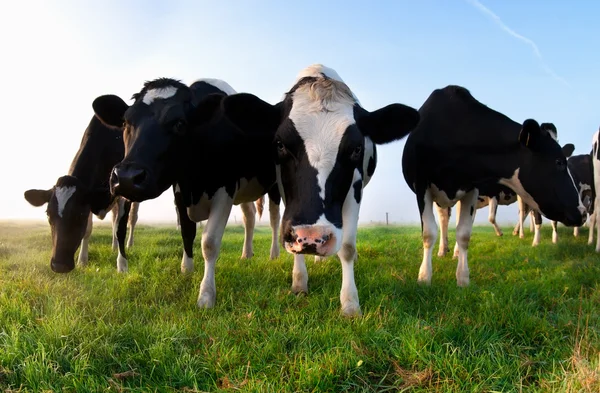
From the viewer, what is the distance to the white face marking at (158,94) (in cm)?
512

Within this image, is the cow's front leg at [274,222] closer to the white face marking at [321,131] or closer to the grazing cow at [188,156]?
the grazing cow at [188,156]

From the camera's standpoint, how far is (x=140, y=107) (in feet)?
16.6

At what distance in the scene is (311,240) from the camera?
3.66m

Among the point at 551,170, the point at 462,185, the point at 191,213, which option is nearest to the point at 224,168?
the point at 191,213

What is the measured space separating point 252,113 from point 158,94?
1.12 metres

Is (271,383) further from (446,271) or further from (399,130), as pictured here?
(446,271)

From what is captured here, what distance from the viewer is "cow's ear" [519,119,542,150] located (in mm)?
6414

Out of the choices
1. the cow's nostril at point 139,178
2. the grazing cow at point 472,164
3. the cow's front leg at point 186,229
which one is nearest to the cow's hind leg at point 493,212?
the grazing cow at point 472,164

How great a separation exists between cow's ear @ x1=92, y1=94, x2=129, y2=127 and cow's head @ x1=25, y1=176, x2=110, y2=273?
1.34 m

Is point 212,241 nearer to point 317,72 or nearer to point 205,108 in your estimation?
point 205,108

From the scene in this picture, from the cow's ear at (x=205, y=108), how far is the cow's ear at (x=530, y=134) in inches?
162

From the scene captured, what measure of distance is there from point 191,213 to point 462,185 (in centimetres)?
391

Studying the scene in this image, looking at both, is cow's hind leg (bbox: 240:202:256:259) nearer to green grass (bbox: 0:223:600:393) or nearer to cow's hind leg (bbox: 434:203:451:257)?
green grass (bbox: 0:223:600:393)

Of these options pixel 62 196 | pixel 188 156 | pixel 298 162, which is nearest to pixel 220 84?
pixel 188 156
